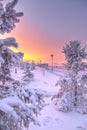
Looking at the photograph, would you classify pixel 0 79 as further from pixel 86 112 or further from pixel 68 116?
pixel 86 112

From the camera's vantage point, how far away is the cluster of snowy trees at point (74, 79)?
2270 cm

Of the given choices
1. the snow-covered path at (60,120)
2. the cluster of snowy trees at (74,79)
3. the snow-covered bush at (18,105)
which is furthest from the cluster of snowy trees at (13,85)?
the cluster of snowy trees at (74,79)

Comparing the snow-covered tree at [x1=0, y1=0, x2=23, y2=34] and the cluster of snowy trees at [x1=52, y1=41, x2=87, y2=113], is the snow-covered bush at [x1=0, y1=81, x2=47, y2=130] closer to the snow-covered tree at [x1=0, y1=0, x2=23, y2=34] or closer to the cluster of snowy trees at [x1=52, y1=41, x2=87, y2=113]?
the snow-covered tree at [x1=0, y1=0, x2=23, y2=34]

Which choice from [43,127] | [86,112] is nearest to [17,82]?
[43,127]

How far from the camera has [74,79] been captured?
23156mm

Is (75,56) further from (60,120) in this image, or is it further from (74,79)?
(60,120)

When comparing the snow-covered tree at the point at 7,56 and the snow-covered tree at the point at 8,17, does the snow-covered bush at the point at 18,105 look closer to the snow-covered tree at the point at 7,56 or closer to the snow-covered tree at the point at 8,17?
the snow-covered tree at the point at 7,56

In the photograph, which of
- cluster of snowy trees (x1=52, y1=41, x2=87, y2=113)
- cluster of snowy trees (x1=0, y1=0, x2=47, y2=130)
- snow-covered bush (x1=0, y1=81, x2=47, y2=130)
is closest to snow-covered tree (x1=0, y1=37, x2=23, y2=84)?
cluster of snowy trees (x1=0, y1=0, x2=47, y2=130)

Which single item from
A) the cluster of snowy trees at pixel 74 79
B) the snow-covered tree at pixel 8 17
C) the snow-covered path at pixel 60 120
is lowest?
the snow-covered path at pixel 60 120

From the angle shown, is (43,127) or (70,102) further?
(70,102)

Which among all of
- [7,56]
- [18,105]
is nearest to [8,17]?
[7,56]

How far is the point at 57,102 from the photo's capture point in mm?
22531

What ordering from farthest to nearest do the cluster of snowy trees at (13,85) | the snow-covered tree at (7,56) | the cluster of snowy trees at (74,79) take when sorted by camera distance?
the cluster of snowy trees at (74,79)
the snow-covered tree at (7,56)
the cluster of snowy trees at (13,85)

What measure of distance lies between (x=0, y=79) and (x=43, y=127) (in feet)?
32.2
